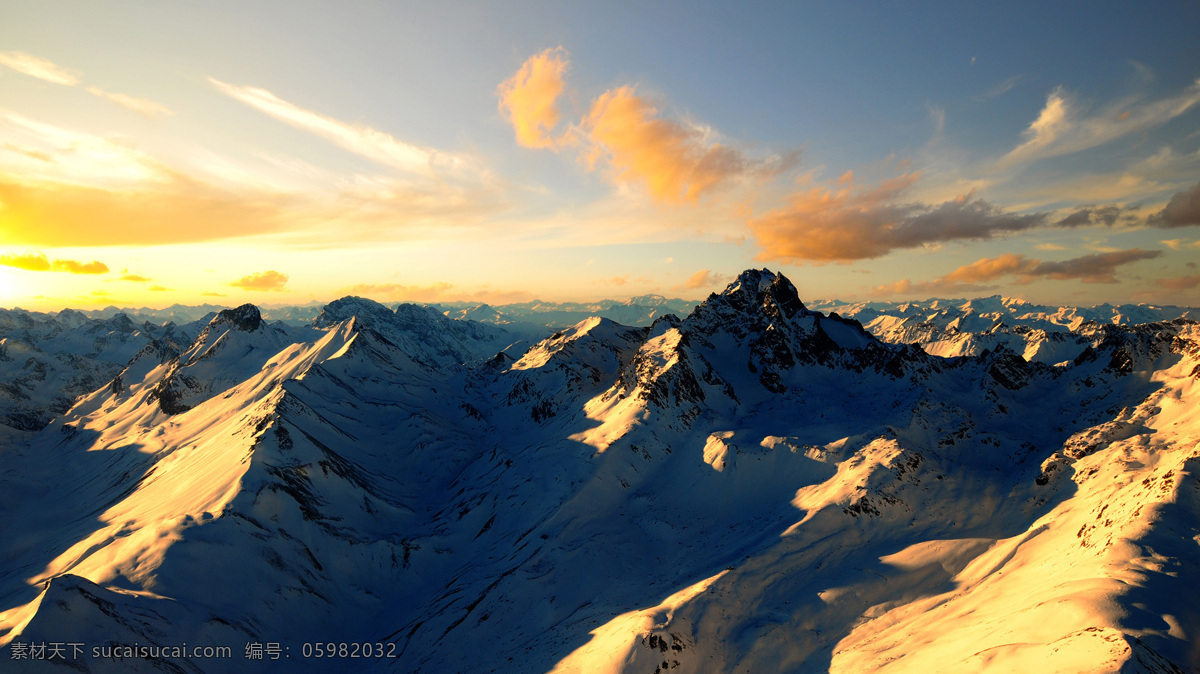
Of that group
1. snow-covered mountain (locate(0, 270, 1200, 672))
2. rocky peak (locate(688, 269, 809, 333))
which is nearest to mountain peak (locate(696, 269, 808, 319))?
rocky peak (locate(688, 269, 809, 333))

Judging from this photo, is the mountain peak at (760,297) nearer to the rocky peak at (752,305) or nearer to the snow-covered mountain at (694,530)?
the rocky peak at (752,305)

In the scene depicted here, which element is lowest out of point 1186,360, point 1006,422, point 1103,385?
point 1006,422

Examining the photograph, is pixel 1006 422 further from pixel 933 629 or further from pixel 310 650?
pixel 310 650

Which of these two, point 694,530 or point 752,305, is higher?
point 752,305

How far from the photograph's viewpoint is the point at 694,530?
8788 cm

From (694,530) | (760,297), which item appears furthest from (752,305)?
(694,530)

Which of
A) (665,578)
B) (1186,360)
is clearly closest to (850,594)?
(665,578)

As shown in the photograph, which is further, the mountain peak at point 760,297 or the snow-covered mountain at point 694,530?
the mountain peak at point 760,297

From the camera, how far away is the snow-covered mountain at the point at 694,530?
56500 mm

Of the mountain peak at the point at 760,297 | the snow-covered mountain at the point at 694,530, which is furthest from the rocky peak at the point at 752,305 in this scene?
the snow-covered mountain at the point at 694,530

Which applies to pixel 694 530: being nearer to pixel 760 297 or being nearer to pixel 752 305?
pixel 752 305

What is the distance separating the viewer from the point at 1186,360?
92188 millimetres

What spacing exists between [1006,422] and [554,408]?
11867 cm

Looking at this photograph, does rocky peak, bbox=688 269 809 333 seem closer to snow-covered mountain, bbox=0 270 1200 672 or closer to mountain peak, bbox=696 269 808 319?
mountain peak, bbox=696 269 808 319
